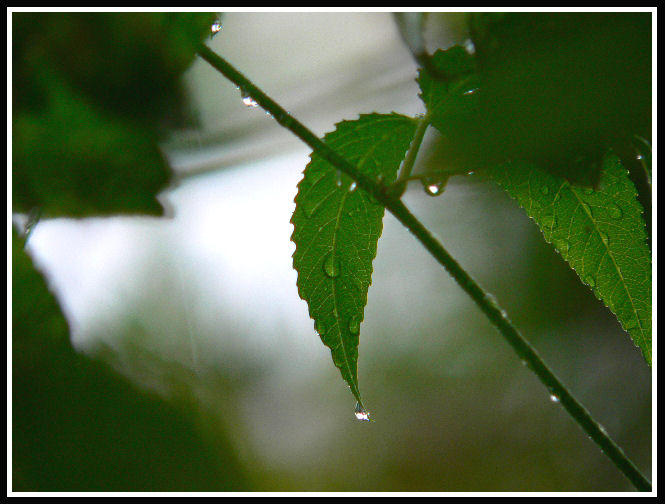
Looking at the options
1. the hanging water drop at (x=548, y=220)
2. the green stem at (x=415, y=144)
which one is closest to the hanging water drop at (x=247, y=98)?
the green stem at (x=415, y=144)

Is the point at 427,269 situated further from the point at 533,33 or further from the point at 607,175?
the point at 533,33

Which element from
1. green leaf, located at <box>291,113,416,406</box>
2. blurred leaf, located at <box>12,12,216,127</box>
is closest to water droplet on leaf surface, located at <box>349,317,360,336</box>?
green leaf, located at <box>291,113,416,406</box>

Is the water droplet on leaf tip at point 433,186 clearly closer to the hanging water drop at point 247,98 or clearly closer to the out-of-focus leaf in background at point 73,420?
the hanging water drop at point 247,98

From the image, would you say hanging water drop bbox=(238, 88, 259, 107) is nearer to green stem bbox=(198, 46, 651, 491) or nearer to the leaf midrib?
green stem bbox=(198, 46, 651, 491)

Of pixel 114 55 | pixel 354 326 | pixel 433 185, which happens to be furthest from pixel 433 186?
pixel 114 55

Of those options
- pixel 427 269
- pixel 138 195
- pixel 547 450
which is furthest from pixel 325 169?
pixel 547 450
